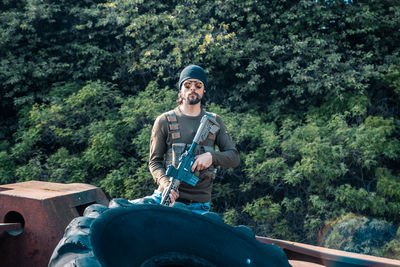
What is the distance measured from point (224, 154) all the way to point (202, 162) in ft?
0.78

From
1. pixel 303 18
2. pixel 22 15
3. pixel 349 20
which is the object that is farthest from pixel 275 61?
pixel 22 15

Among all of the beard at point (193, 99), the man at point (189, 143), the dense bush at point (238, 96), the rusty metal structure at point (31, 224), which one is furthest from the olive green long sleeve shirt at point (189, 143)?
the dense bush at point (238, 96)

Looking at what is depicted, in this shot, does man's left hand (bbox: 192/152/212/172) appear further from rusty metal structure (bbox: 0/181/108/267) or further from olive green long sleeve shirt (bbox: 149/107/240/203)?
rusty metal structure (bbox: 0/181/108/267)

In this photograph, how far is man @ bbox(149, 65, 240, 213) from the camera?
90.1 inches

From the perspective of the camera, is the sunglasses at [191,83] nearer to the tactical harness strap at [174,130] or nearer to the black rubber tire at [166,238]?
the tactical harness strap at [174,130]

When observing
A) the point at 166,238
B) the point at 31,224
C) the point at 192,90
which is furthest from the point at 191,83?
the point at 31,224

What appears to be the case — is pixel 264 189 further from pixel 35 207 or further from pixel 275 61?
pixel 35 207

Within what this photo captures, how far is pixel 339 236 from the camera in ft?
15.1

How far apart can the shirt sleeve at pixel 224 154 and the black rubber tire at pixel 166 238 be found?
724 mm

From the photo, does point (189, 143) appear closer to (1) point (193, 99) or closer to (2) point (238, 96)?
(1) point (193, 99)

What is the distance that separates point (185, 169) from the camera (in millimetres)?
2158

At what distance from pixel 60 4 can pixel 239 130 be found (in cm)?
484

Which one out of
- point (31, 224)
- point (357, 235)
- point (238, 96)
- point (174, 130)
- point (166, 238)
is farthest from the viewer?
point (238, 96)

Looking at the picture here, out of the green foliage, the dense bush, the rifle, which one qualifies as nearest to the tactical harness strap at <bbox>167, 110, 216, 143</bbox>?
the rifle
